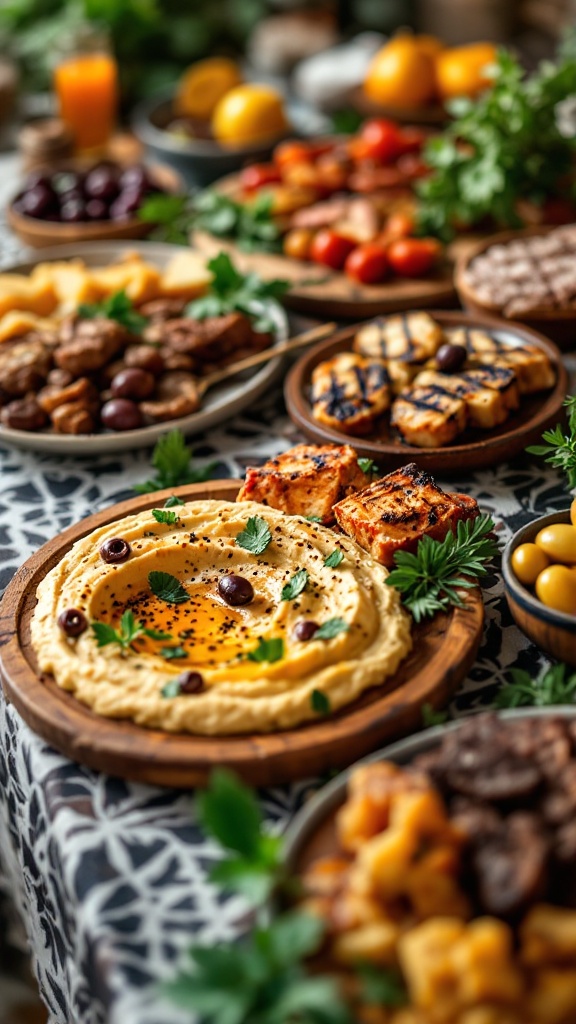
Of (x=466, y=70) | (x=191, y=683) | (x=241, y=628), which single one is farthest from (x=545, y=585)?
(x=466, y=70)

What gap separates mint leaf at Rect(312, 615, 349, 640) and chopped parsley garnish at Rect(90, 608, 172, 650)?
1.13 ft

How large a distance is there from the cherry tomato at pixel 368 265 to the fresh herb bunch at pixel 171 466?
4.02ft

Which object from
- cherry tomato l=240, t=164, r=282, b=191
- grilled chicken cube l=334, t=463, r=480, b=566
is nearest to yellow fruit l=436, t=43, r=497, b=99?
cherry tomato l=240, t=164, r=282, b=191

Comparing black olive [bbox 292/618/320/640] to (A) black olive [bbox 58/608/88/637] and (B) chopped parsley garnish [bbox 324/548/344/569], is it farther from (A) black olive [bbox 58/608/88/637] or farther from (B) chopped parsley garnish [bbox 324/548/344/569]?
(A) black olive [bbox 58/608/88/637]

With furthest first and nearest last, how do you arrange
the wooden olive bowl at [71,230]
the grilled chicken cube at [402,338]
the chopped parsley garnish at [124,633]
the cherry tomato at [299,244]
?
the wooden olive bowl at [71,230] → the cherry tomato at [299,244] → the grilled chicken cube at [402,338] → the chopped parsley garnish at [124,633]

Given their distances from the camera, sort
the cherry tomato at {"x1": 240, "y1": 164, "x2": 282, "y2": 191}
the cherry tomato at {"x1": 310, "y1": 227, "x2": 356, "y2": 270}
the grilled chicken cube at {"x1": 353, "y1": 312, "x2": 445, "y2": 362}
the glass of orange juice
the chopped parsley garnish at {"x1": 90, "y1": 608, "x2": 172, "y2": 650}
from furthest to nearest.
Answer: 1. the glass of orange juice
2. the cherry tomato at {"x1": 240, "y1": 164, "x2": 282, "y2": 191}
3. the cherry tomato at {"x1": 310, "y1": 227, "x2": 356, "y2": 270}
4. the grilled chicken cube at {"x1": 353, "y1": 312, "x2": 445, "y2": 362}
5. the chopped parsley garnish at {"x1": 90, "y1": 608, "x2": 172, "y2": 650}

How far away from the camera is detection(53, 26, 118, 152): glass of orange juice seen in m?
5.27

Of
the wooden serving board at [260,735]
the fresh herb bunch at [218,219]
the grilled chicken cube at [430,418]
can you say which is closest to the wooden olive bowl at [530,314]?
the grilled chicken cube at [430,418]

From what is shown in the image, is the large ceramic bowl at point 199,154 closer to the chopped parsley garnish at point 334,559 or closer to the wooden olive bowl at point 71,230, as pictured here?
the wooden olive bowl at point 71,230

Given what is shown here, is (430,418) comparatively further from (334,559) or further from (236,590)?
(236,590)

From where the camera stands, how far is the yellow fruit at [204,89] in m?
5.40

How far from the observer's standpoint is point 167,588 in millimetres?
2449

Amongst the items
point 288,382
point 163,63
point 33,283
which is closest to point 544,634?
point 288,382

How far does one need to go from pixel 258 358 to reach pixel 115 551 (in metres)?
1.18
